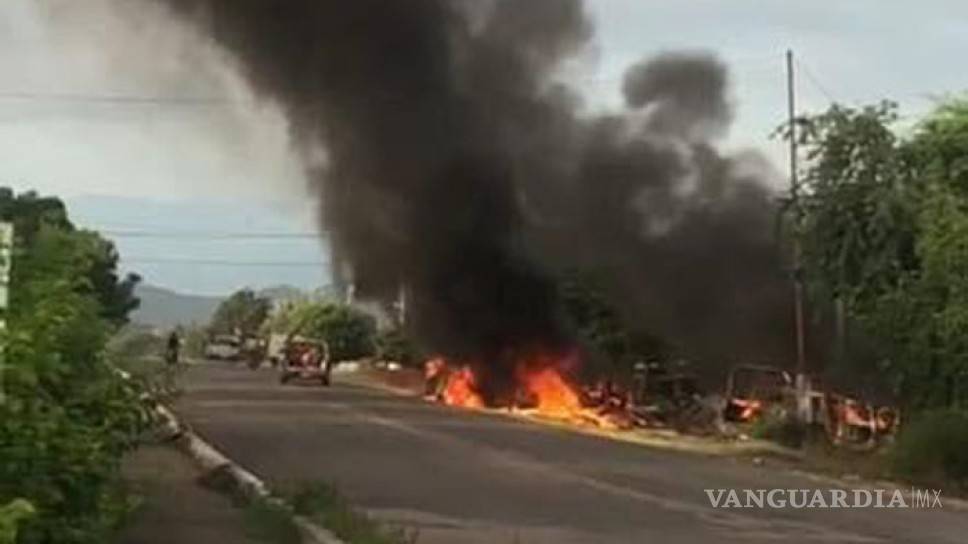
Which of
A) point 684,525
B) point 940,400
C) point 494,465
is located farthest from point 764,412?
point 684,525

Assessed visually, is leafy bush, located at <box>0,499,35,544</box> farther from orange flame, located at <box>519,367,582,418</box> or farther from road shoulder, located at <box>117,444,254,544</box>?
orange flame, located at <box>519,367,582,418</box>

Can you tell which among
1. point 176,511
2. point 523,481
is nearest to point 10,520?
point 176,511

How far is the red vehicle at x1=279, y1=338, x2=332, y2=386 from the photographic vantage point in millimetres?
59125

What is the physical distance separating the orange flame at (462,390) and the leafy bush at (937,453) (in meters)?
23.0

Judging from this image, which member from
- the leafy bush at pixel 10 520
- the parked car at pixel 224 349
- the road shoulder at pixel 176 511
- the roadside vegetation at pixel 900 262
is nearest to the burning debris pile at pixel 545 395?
the roadside vegetation at pixel 900 262

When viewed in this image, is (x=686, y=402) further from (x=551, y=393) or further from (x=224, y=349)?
(x=224, y=349)

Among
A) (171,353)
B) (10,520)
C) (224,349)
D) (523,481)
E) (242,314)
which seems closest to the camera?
(10,520)

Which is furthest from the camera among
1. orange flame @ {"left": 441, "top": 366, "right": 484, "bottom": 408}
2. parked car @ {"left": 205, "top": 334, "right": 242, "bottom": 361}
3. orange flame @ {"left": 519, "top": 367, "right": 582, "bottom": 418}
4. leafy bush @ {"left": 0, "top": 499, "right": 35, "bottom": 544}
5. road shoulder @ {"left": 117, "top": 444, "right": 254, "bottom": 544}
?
parked car @ {"left": 205, "top": 334, "right": 242, "bottom": 361}

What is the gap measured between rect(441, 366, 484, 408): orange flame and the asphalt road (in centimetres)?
1081

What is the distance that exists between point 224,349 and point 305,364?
137ft

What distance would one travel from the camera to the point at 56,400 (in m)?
7.48

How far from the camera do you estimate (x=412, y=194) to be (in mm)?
44844

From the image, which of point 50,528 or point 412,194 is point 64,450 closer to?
point 50,528

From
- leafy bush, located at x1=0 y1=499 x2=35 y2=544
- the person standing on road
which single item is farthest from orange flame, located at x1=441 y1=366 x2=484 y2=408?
leafy bush, located at x1=0 y1=499 x2=35 y2=544
